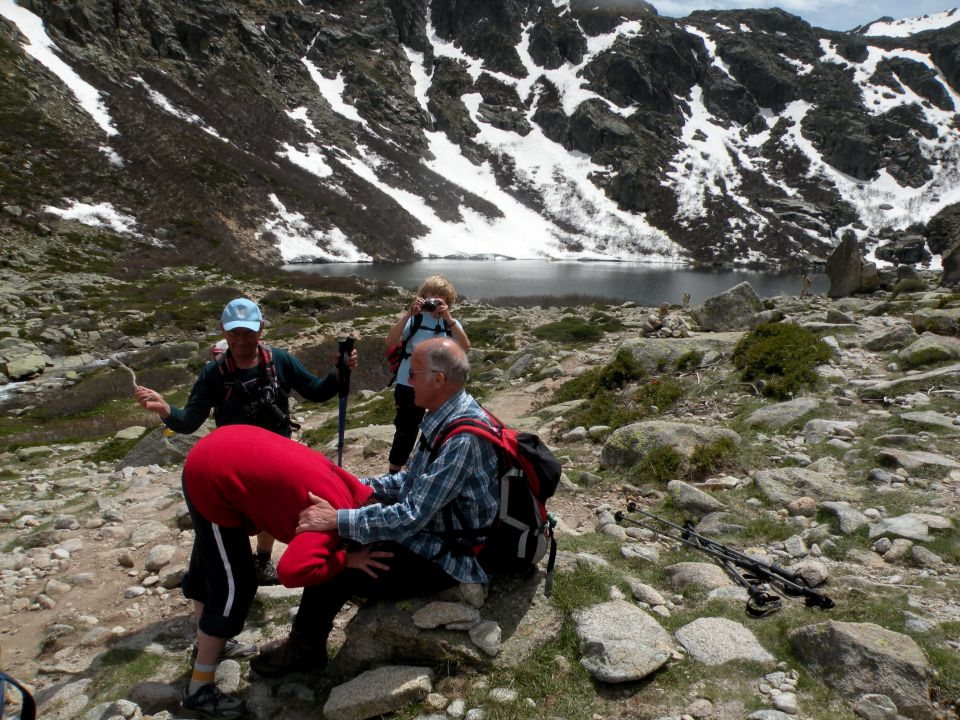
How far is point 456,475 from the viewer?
3.07m

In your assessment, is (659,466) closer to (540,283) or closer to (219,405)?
(219,405)

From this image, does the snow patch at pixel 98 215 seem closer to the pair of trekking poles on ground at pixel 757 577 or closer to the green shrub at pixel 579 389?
the green shrub at pixel 579 389

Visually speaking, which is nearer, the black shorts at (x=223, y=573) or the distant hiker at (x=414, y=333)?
the black shorts at (x=223, y=573)

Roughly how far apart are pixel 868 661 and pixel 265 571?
173 inches

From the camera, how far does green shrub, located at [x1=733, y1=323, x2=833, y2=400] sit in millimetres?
8078

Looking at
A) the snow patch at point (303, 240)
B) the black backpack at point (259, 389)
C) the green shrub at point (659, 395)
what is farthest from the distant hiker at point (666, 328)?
the snow patch at point (303, 240)

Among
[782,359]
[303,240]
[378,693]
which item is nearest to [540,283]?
[303,240]

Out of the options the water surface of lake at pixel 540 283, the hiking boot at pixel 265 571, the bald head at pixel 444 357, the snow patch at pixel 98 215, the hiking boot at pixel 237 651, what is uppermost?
the snow patch at pixel 98 215

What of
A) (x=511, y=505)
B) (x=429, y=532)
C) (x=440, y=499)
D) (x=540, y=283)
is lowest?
(x=540, y=283)

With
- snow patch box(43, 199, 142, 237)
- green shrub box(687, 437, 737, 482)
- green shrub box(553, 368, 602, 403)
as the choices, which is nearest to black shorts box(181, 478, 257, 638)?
green shrub box(687, 437, 737, 482)

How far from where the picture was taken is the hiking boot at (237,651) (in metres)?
3.63

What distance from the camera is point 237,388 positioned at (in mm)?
4297

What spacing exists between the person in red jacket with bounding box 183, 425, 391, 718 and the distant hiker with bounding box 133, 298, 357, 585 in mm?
1246

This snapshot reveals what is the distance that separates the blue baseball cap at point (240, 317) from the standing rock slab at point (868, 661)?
4.24 m
